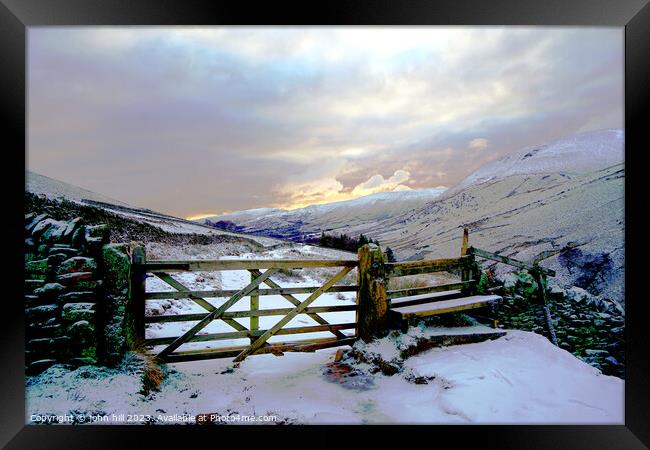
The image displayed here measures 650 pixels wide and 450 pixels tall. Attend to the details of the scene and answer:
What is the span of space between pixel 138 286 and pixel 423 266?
14.5ft

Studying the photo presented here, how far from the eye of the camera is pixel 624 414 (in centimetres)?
404

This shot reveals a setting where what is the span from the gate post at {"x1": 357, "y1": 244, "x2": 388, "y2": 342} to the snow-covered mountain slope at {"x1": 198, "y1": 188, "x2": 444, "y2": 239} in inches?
73.5

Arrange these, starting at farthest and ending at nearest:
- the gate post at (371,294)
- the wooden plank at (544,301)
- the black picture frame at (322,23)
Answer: the wooden plank at (544,301) → the gate post at (371,294) → the black picture frame at (322,23)

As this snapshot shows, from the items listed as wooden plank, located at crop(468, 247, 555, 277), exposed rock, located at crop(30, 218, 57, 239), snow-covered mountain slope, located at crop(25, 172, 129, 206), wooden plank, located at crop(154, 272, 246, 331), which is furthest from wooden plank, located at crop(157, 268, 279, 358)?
wooden plank, located at crop(468, 247, 555, 277)

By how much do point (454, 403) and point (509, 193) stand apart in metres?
5.41

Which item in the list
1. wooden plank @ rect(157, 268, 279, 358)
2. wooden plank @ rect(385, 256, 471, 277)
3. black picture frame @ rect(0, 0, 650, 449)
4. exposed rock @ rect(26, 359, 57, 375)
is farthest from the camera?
wooden plank @ rect(385, 256, 471, 277)

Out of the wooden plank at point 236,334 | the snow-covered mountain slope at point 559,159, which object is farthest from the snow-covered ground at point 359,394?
the snow-covered mountain slope at point 559,159

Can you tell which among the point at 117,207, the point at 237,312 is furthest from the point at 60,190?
the point at 237,312

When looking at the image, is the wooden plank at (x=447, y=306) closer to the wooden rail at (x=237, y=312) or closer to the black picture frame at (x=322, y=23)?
the wooden rail at (x=237, y=312)

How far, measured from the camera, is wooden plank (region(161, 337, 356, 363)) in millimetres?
4441

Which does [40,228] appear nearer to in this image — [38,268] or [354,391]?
[38,268]

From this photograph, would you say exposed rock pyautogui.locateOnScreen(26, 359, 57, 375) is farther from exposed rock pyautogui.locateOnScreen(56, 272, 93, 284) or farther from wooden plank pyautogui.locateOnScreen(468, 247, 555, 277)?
wooden plank pyautogui.locateOnScreen(468, 247, 555, 277)

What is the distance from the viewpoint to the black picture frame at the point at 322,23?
3.64 metres

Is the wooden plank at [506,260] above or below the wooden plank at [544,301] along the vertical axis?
above
